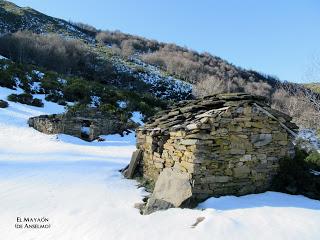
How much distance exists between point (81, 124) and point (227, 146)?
11.8m

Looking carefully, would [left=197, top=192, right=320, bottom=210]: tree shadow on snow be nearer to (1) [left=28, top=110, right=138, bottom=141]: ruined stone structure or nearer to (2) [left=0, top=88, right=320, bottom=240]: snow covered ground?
(2) [left=0, top=88, right=320, bottom=240]: snow covered ground

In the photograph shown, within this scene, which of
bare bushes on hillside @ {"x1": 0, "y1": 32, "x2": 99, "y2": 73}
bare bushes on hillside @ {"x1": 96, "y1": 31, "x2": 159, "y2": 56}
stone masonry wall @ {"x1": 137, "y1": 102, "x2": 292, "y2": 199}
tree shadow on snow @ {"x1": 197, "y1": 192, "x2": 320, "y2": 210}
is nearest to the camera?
tree shadow on snow @ {"x1": 197, "y1": 192, "x2": 320, "y2": 210}

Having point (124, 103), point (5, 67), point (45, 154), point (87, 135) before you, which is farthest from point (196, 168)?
point (5, 67)

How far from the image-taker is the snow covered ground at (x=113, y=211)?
626cm

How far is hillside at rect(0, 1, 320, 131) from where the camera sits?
122ft

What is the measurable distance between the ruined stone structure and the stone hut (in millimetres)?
9849

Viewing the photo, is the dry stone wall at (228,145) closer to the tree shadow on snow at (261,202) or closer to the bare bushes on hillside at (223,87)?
the tree shadow on snow at (261,202)

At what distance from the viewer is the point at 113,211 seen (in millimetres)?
7379

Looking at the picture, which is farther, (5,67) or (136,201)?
(5,67)

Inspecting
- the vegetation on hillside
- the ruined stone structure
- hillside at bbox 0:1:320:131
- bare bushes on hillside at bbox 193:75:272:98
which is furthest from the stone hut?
bare bushes on hillside at bbox 193:75:272:98

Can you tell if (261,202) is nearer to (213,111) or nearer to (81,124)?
(213,111)

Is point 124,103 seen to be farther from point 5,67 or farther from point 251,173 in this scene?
point 251,173

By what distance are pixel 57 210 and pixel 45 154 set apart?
6.71 meters

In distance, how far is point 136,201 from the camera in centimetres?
803
